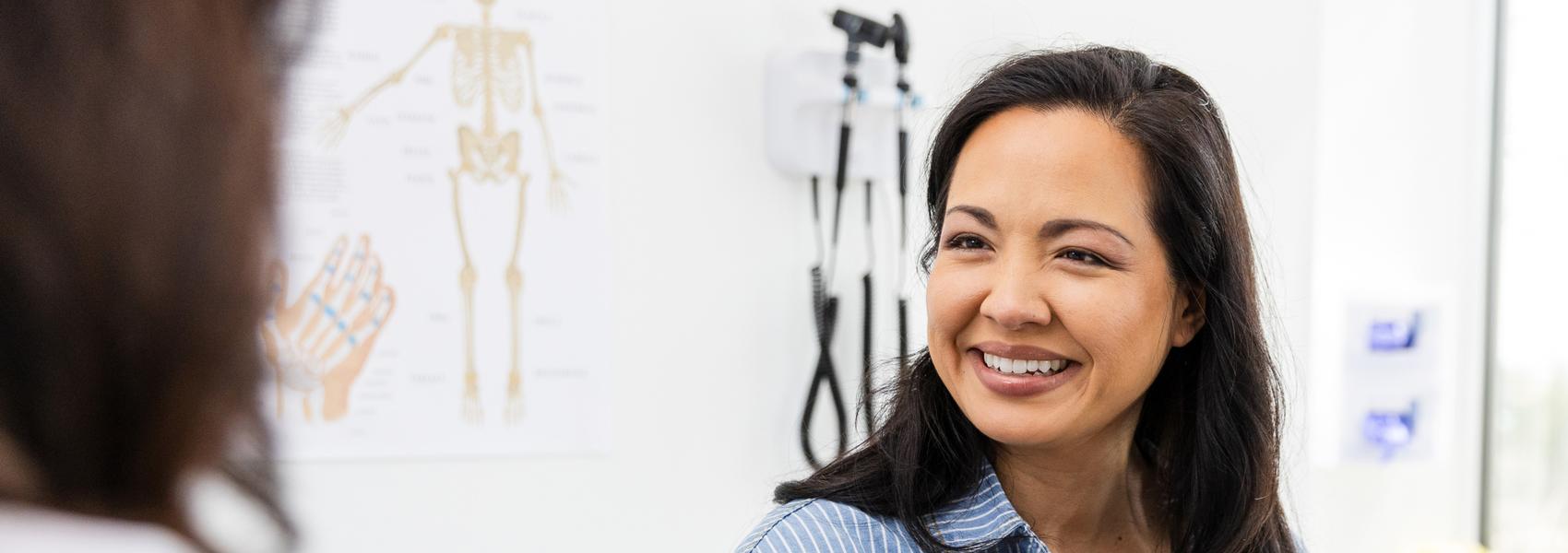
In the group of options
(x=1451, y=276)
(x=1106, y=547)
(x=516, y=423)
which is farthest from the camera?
(x=1451, y=276)

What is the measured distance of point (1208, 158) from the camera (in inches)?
47.1

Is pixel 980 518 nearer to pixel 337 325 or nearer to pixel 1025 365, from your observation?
pixel 1025 365

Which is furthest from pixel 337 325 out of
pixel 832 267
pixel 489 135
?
pixel 832 267

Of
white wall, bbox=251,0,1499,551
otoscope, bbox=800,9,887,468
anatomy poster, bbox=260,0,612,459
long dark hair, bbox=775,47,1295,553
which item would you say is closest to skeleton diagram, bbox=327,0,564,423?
anatomy poster, bbox=260,0,612,459

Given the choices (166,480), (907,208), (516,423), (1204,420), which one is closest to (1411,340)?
(907,208)

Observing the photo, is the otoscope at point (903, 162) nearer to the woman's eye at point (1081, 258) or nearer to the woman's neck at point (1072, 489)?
the woman's neck at point (1072, 489)

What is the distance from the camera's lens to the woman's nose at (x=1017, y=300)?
1.13 meters

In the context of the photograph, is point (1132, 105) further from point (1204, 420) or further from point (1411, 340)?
point (1411, 340)

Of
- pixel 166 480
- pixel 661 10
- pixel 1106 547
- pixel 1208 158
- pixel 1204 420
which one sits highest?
pixel 661 10

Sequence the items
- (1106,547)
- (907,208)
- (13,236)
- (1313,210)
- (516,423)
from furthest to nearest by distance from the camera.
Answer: (1313,210), (907,208), (516,423), (1106,547), (13,236)

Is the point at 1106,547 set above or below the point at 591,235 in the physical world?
below

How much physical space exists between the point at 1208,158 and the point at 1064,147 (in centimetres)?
16

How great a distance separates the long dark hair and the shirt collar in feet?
0.04

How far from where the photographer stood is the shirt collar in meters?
1.18
